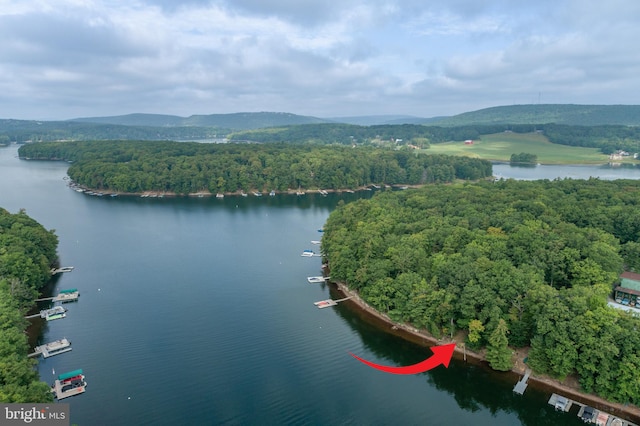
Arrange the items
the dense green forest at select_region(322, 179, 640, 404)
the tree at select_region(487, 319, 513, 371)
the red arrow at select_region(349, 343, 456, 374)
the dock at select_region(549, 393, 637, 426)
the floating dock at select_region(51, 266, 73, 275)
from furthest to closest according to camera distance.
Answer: the floating dock at select_region(51, 266, 73, 275) → the red arrow at select_region(349, 343, 456, 374) → the tree at select_region(487, 319, 513, 371) → the dense green forest at select_region(322, 179, 640, 404) → the dock at select_region(549, 393, 637, 426)

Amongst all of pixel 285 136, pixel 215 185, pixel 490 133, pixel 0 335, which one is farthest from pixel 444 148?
pixel 0 335

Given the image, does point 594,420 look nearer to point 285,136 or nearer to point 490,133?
point 490,133

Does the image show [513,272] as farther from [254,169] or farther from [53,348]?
[254,169]

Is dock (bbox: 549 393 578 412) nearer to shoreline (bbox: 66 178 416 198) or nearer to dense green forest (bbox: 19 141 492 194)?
shoreline (bbox: 66 178 416 198)

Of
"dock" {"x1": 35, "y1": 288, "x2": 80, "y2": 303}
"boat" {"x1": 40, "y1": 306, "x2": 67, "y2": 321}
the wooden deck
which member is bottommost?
the wooden deck

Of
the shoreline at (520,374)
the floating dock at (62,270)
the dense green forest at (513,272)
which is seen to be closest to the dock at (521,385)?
the shoreline at (520,374)

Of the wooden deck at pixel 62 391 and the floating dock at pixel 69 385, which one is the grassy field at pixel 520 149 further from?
the wooden deck at pixel 62 391

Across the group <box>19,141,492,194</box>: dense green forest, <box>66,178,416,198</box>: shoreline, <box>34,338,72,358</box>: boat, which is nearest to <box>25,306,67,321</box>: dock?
<box>34,338,72,358</box>: boat
